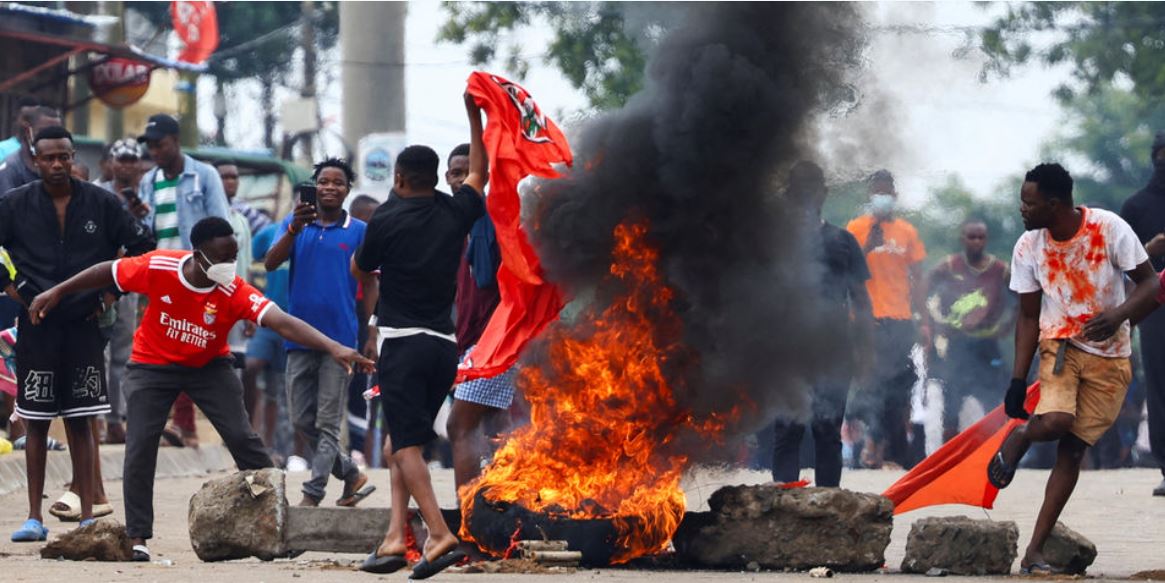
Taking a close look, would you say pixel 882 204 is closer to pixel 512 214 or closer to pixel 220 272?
pixel 512 214

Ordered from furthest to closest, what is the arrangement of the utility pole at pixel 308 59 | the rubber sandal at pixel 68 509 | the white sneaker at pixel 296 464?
the utility pole at pixel 308 59 → the white sneaker at pixel 296 464 → the rubber sandal at pixel 68 509

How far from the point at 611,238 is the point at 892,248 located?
4621mm

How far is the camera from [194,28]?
2564 centimetres

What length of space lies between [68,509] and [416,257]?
3500 mm

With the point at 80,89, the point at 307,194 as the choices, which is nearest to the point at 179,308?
the point at 307,194

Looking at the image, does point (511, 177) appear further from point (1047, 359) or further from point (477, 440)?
point (1047, 359)

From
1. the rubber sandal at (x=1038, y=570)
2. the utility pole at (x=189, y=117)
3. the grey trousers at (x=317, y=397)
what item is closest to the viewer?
the rubber sandal at (x=1038, y=570)

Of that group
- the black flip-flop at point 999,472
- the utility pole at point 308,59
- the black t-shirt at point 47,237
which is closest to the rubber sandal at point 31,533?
the black t-shirt at point 47,237

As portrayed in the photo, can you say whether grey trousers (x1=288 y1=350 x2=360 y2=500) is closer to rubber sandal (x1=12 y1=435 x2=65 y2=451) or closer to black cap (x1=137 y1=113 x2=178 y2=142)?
black cap (x1=137 y1=113 x2=178 y2=142)

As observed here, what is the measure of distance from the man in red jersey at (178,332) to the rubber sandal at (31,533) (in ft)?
2.74

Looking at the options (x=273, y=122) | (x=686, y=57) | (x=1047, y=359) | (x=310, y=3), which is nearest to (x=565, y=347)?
(x=686, y=57)

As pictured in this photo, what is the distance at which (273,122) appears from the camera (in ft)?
141

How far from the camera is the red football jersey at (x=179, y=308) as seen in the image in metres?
8.58

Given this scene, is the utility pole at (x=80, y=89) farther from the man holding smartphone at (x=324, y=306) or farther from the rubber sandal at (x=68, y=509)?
the rubber sandal at (x=68, y=509)
